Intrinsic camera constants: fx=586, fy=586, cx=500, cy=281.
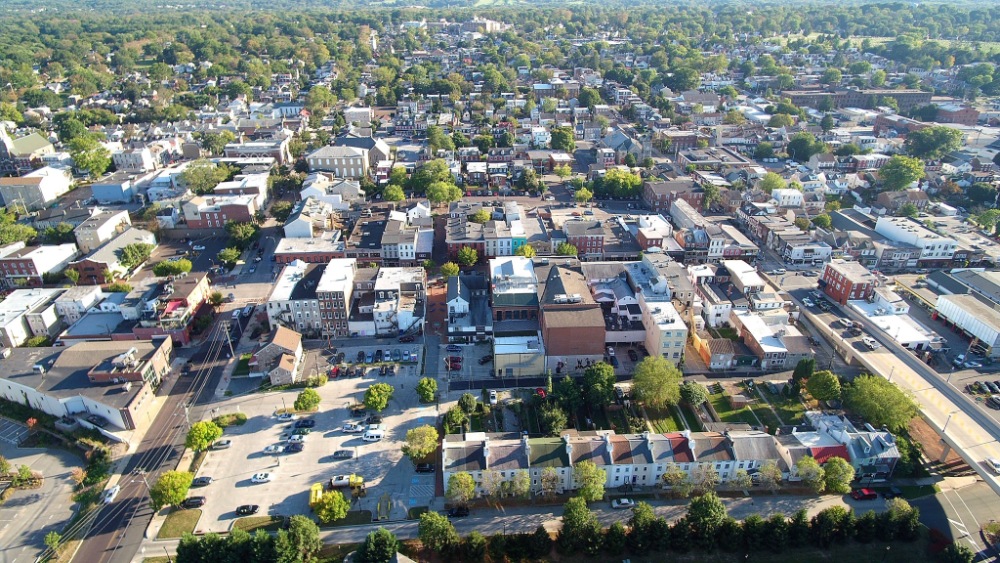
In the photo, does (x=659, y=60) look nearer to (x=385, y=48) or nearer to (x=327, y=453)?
(x=385, y=48)

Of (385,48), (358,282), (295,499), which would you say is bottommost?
(295,499)

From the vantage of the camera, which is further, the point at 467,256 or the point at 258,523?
the point at 467,256

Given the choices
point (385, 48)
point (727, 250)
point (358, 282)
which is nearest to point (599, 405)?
point (358, 282)

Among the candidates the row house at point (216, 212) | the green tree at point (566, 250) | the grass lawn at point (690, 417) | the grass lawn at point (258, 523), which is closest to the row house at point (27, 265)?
the row house at point (216, 212)

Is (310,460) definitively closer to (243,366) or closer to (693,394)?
(243,366)

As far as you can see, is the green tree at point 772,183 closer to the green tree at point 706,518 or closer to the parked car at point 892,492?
the parked car at point 892,492

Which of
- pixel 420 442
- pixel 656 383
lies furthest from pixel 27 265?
pixel 656 383

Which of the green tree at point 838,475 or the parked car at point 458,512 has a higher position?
the green tree at point 838,475
